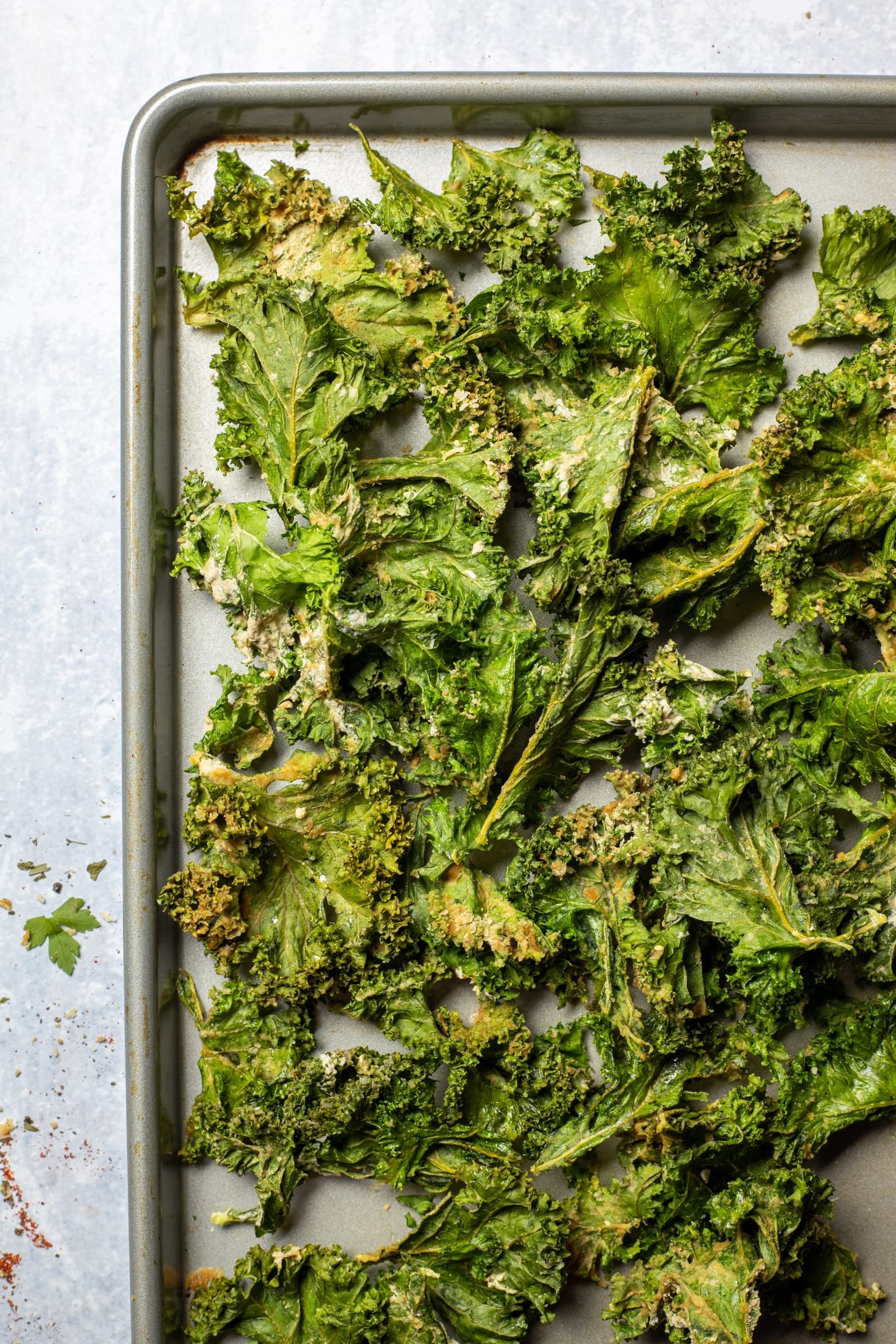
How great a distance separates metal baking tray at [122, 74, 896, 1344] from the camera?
2.94 metres

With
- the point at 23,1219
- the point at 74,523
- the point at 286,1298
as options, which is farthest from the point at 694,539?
the point at 23,1219

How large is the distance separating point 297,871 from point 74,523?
1.24 m

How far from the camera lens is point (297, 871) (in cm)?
304

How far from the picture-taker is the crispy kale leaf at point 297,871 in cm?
291

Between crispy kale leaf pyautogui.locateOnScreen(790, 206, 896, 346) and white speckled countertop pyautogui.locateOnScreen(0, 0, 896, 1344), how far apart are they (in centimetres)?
75

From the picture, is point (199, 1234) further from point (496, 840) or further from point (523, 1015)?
point (496, 840)

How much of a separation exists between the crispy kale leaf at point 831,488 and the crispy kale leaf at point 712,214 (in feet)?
1.27

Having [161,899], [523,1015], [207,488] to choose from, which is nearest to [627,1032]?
[523,1015]

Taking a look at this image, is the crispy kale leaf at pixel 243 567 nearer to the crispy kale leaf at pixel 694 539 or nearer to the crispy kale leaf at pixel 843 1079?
the crispy kale leaf at pixel 694 539

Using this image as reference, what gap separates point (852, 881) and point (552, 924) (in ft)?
2.63

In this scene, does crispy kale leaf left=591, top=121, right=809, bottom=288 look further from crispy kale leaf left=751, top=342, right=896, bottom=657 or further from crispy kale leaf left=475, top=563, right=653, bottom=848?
crispy kale leaf left=475, top=563, right=653, bottom=848

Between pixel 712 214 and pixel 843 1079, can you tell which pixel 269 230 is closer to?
pixel 712 214

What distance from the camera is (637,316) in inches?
118

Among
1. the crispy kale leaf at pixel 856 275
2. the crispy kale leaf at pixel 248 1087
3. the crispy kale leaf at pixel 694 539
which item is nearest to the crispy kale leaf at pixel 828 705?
the crispy kale leaf at pixel 694 539
